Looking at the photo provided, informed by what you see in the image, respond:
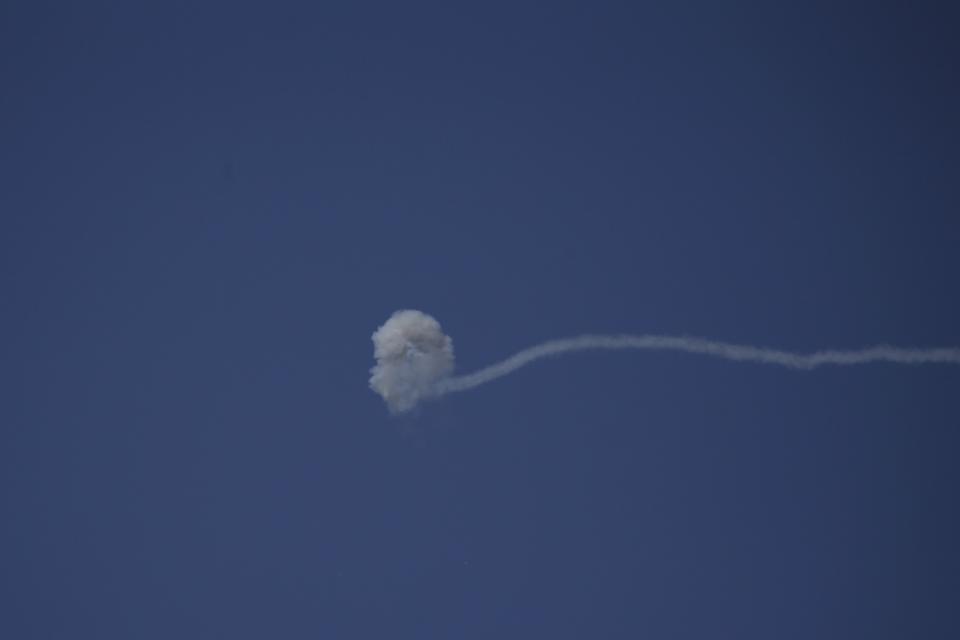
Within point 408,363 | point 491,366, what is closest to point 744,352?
point 491,366

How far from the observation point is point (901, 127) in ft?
7.82

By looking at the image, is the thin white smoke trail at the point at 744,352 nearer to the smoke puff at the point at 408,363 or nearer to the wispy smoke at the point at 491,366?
the wispy smoke at the point at 491,366

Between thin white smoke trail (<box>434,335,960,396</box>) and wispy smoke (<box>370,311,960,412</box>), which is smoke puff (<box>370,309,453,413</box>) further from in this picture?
thin white smoke trail (<box>434,335,960,396</box>)

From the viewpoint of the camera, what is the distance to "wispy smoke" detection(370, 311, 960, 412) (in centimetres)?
227

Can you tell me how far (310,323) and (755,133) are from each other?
111 cm

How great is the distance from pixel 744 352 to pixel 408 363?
0.76m

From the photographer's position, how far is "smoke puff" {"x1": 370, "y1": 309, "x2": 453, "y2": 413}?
226cm

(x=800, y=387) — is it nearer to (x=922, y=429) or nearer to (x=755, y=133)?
(x=922, y=429)

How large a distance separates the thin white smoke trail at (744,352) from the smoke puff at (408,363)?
0.60ft

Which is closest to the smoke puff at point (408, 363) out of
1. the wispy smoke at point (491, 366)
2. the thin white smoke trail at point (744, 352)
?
the wispy smoke at point (491, 366)

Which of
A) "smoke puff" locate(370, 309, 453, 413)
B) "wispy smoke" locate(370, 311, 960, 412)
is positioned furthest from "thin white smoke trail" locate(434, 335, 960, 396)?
"smoke puff" locate(370, 309, 453, 413)

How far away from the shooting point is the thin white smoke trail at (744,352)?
2316mm

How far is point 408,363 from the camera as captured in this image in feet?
7.42

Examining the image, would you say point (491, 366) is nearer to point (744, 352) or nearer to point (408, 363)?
point (408, 363)
